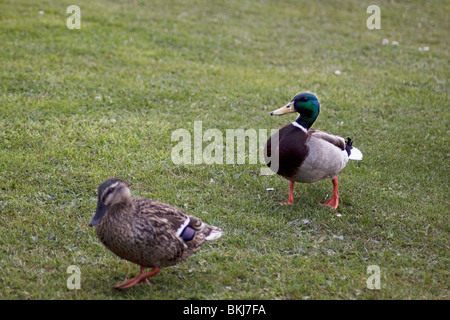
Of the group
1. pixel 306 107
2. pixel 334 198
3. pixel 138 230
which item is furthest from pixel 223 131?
pixel 138 230

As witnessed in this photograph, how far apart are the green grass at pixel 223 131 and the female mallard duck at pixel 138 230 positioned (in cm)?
36

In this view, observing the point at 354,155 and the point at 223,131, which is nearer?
the point at 354,155

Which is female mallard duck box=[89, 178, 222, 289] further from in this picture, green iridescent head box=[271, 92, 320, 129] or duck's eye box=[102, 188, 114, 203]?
green iridescent head box=[271, 92, 320, 129]

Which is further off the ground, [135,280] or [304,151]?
[304,151]

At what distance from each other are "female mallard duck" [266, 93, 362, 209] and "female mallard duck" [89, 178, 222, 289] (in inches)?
72.2

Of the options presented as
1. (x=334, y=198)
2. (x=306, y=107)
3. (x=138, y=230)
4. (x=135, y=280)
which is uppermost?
(x=306, y=107)

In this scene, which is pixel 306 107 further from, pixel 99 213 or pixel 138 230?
pixel 99 213

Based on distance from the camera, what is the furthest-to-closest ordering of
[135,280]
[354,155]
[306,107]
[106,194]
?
[354,155] → [306,107] → [135,280] → [106,194]

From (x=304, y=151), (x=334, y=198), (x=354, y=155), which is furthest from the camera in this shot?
(x=354, y=155)

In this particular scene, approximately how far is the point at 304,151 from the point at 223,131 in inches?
109

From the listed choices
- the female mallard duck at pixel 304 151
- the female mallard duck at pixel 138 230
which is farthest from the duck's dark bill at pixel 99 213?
the female mallard duck at pixel 304 151

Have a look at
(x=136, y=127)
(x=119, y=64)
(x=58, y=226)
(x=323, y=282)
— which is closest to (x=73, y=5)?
(x=119, y=64)

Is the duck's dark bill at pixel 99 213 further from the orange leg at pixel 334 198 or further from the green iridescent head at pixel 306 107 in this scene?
the orange leg at pixel 334 198

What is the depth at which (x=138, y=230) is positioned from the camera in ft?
13.6
